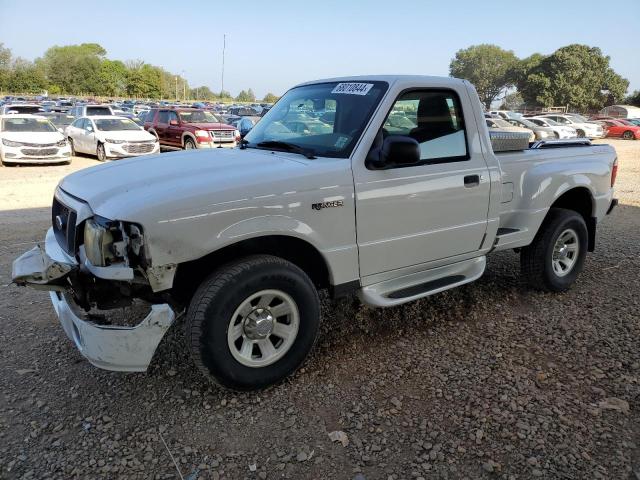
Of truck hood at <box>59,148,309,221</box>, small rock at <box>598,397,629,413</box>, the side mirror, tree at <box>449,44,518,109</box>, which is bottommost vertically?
small rock at <box>598,397,629,413</box>

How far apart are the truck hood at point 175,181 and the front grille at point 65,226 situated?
141 millimetres

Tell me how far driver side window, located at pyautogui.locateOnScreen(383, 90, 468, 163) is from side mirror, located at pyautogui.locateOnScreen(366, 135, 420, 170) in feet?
1.02

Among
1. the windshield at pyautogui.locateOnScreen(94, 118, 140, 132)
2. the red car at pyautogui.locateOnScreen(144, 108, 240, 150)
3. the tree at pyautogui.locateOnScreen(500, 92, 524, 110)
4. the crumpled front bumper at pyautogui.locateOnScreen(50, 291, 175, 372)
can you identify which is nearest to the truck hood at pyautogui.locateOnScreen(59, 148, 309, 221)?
the crumpled front bumper at pyautogui.locateOnScreen(50, 291, 175, 372)

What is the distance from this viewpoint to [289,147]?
3652 millimetres

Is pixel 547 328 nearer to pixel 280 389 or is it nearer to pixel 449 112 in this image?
pixel 449 112

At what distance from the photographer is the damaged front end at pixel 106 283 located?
2713 millimetres

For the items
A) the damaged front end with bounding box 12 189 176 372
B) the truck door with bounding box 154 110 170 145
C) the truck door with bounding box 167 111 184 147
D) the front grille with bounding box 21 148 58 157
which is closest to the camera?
the damaged front end with bounding box 12 189 176 372

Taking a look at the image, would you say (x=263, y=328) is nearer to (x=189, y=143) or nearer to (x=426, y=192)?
(x=426, y=192)

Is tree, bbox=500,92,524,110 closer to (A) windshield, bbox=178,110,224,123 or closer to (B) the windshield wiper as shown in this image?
(A) windshield, bbox=178,110,224,123

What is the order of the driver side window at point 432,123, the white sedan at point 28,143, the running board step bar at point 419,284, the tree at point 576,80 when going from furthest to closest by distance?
the tree at point 576,80 < the white sedan at point 28,143 < the driver side window at point 432,123 < the running board step bar at point 419,284

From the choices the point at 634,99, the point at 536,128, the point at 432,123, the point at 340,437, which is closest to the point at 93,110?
the point at 432,123

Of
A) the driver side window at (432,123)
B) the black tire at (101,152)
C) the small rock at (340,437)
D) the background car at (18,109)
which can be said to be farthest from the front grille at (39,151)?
the small rock at (340,437)

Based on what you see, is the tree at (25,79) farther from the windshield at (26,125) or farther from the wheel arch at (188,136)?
the wheel arch at (188,136)

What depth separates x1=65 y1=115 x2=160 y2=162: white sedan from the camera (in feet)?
50.6
